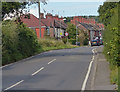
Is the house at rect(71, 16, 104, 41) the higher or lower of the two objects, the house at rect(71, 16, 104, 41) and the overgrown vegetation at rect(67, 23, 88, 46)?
the higher

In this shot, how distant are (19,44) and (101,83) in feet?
54.5

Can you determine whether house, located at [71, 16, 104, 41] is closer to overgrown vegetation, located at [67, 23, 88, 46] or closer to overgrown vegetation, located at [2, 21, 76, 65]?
overgrown vegetation, located at [67, 23, 88, 46]

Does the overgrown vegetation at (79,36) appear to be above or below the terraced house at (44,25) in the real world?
below

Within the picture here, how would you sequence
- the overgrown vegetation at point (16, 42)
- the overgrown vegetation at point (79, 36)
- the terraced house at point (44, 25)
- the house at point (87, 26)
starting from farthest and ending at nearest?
the house at point (87, 26), the overgrown vegetation at point (79, 36), the terraced house at point (44, 25), the overgrown vegetation at point (16, 42)

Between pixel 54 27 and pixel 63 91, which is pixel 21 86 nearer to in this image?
pixel 63 91

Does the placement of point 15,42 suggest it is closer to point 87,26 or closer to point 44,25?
point 44,25

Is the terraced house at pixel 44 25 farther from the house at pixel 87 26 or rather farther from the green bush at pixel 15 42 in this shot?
the green bush at pixel 15 42

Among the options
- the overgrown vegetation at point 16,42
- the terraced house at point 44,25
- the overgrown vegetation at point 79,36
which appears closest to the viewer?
the overgrown vegetation at point 16,42

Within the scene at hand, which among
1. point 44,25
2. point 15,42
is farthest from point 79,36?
point 15,42

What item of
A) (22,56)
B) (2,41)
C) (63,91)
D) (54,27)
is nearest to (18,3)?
(22,56)

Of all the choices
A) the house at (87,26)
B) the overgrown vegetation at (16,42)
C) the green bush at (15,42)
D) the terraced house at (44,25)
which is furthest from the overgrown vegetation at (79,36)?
the green bush at (15,42)

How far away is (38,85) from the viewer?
15023 mm

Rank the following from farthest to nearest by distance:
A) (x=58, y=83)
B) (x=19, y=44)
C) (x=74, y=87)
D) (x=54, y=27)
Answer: (x=54, y=27), (x=19, y=44), (x=58, y=83), (x=74, y=87)

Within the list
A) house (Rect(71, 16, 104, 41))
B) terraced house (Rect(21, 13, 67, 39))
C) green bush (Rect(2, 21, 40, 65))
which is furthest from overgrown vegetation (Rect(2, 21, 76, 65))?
house (Rect(71, 16, 104, 41))
